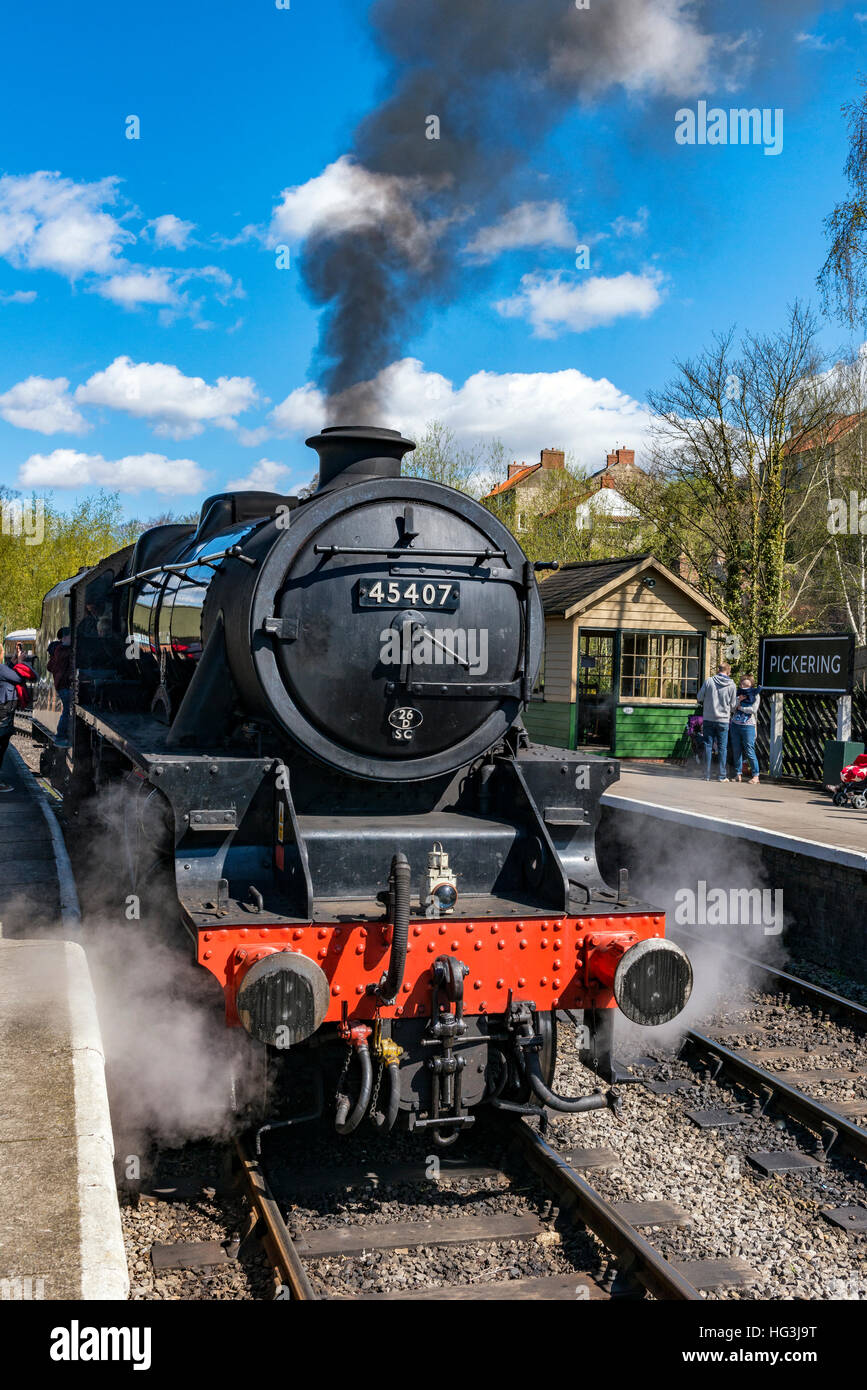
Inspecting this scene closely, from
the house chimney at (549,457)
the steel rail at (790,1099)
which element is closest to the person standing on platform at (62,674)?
the steel rail at (790,1099)

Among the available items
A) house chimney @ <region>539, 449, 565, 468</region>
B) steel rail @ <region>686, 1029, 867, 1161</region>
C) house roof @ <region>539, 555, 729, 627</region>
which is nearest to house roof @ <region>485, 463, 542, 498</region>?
house chimney @ <region>539, 449, 565, 468</region>

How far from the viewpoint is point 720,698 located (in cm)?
1295

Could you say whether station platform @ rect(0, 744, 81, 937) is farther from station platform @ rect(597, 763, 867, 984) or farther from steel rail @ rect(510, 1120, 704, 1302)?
station platform @ rect(597, 763, 867, 984)

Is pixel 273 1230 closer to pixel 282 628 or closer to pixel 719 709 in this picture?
pixel 282 628

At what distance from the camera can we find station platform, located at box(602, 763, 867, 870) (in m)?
8.09

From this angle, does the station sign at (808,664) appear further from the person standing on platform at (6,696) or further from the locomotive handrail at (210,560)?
the person standing on platform at (6,696)

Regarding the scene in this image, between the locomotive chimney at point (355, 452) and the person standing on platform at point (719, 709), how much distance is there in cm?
875

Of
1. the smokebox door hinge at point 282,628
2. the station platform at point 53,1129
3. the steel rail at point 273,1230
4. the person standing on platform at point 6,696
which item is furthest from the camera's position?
the person standing on platform at point 6,696

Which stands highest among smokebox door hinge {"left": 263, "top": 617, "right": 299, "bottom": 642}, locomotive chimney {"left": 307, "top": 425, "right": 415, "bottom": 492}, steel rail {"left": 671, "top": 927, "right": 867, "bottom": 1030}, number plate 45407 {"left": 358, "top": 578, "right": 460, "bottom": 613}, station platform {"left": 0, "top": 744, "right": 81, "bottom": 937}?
locomotive chimney {"left": 307, "top": 425, "right": 415, "bottom": 492}

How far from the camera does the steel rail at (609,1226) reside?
133 inches

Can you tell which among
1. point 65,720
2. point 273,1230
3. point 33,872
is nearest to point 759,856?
point 33,872

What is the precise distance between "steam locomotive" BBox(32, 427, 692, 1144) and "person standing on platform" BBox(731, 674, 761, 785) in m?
8.62

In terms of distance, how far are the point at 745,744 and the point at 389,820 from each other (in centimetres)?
929

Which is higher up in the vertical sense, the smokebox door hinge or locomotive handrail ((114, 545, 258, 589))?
locomotive handrail ((114, 545, 258, 589))
